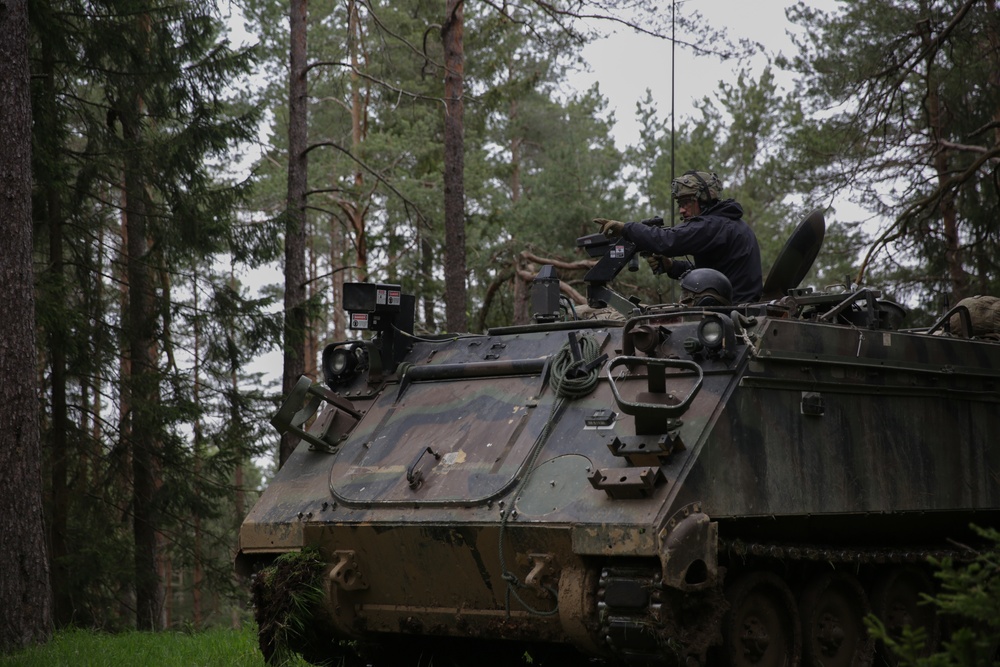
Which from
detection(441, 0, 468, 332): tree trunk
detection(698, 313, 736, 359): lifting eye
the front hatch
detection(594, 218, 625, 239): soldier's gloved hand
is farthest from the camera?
detection(441, 0, 468, 332): tree trunk

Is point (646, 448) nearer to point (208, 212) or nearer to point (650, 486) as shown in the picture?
point (650, 486)

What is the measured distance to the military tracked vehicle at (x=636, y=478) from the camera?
6.04 meters

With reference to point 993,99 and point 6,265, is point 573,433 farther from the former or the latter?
point 993,99

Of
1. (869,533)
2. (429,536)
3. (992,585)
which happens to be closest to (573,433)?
(429,536)

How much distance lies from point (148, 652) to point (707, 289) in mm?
4763

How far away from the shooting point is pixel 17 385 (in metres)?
9.30

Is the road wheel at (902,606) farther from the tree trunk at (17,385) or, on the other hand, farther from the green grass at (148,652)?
the tree trunk at (17,385)

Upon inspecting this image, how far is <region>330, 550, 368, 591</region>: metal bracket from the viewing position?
6.96 metres

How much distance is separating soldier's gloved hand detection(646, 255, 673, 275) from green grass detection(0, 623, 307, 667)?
11.6 ft

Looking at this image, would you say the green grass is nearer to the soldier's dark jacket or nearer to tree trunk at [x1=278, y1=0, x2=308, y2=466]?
the soldier's dark jacket

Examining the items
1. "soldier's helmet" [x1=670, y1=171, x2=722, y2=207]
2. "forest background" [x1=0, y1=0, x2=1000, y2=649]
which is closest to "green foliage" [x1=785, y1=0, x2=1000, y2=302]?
"forest background" [x1=0, y1=0, x2=1000, y2=649]

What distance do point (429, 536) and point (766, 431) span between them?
186cm

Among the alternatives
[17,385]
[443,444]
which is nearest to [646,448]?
[443,444]

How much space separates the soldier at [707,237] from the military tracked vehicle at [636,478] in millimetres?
181
